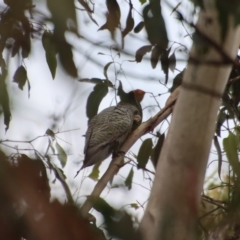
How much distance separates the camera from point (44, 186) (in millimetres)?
1143

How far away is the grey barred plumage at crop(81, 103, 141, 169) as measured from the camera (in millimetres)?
2984

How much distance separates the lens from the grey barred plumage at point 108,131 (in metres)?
2.98

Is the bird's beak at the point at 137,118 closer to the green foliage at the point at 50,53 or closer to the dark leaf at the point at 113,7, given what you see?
the dark leaf at the point at 113,7

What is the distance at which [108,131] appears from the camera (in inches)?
125

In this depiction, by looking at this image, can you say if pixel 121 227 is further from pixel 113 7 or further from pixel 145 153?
pixel 145 153

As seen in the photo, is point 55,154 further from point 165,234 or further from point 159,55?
point 165,234

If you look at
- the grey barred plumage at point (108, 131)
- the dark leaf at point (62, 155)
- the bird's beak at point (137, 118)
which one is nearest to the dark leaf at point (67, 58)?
the dark leaf at point (62, 155)

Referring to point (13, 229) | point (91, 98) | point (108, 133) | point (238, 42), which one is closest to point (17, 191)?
point (13, 229)

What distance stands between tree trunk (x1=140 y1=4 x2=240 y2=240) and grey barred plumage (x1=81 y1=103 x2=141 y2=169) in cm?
141

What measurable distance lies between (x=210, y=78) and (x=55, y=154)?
1.02 metres

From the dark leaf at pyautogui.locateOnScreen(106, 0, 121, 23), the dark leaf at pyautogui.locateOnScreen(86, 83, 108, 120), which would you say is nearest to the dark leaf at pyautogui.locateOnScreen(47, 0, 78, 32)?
the dark leaf at pyautogui.locateOnScreen(106, 0, 121, 23)

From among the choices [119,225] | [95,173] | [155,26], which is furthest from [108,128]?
[119,225]

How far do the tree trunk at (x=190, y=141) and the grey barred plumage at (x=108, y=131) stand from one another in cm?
141

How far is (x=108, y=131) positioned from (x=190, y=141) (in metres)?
1.71
